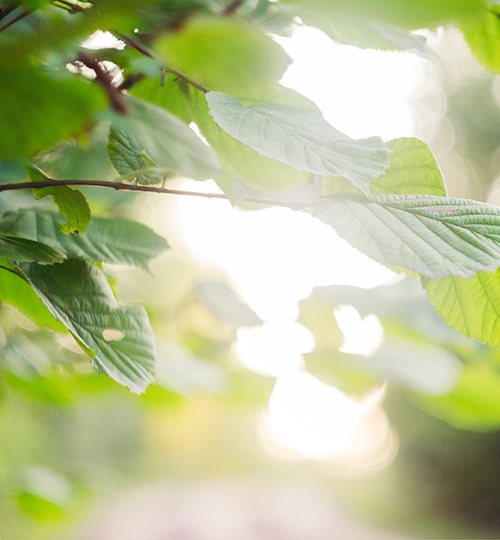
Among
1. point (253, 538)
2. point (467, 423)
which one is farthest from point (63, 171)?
point (253, 538)

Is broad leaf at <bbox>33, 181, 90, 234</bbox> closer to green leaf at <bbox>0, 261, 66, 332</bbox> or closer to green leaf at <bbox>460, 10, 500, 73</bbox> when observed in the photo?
green leaf at <bbox>0, 261, 66, 332</bbox>

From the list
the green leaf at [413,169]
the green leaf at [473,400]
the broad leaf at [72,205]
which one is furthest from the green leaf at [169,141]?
the green leaf at [473,400]

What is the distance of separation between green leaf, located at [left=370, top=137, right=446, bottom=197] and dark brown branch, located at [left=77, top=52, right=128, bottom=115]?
26 cm

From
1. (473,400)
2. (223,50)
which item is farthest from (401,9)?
(473,400)

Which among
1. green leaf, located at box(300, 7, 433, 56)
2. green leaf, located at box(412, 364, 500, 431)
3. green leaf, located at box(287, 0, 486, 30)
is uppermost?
green leaf, located at box(287, 0, 486, 30)

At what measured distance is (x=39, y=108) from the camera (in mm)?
198

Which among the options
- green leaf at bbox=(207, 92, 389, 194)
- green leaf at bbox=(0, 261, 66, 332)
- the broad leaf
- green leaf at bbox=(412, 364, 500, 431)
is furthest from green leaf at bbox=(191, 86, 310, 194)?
green leaf at bbox=(412, 364, 500, 431)

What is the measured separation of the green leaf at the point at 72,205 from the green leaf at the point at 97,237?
80 millimetres

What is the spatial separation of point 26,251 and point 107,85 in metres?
0.15

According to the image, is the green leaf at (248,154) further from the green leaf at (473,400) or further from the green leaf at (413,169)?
the green leaf at (473,400)

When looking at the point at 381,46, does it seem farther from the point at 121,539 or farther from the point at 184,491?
the point at 184,491

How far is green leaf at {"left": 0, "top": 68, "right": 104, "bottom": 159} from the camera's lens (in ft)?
0.64

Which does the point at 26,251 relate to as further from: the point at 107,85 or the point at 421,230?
the point at 421,230

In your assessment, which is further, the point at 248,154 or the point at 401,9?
the point at 248,154
